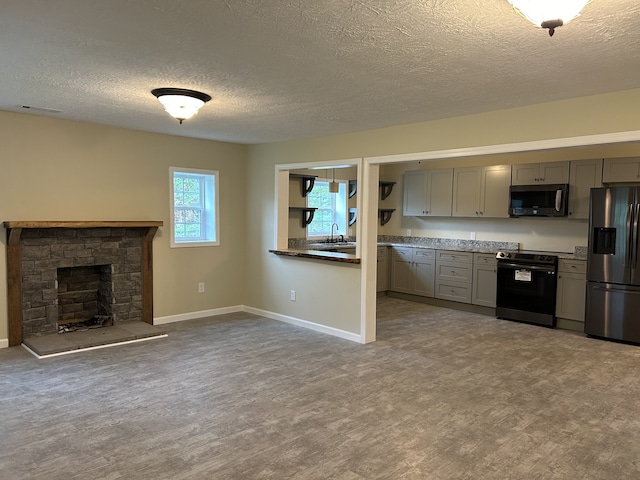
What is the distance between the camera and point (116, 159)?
527cm

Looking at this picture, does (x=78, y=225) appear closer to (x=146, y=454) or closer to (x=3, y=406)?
(x=3, y=406)

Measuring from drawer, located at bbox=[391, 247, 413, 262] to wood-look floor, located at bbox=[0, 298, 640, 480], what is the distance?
7.87 feet

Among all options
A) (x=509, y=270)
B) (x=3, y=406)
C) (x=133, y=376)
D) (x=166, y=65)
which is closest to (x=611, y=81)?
(x=166, y=65)

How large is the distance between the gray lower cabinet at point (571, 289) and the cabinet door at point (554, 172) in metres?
1.06

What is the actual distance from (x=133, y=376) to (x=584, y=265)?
5089 mm

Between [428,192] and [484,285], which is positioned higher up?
[428,192]

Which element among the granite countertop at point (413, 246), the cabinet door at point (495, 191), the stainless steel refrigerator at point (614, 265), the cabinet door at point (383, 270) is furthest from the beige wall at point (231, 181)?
the cabinet door at point (383, 270)

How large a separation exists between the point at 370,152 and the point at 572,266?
9.52ft

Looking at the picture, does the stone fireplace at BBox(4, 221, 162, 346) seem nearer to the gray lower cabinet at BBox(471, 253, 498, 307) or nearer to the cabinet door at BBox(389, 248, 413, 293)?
the cabinet door at BBox(389, 248, 413, 293)

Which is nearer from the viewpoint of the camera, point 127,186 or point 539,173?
point 127,186

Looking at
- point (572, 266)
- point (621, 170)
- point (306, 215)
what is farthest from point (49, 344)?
point (621, 170)

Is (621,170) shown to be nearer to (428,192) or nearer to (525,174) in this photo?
(525,174)

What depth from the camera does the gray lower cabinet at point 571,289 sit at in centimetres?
557

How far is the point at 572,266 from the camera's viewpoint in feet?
18.5
